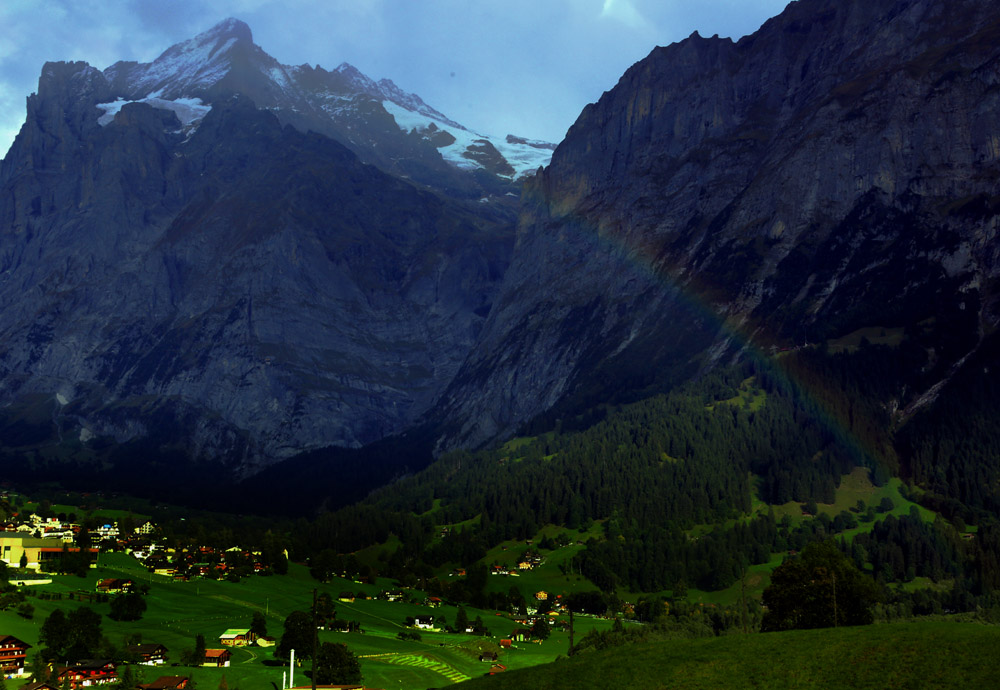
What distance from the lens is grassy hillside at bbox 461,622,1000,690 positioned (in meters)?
66.4

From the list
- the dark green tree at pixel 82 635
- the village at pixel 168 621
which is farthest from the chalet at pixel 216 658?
the dark green tree at pixel 82 635

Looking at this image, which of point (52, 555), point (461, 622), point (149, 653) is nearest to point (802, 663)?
point (149, 653)

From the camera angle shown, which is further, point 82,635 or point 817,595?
point 82,635

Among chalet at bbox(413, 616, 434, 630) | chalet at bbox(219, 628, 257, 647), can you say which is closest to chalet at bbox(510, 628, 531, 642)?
chalet at bbox(413, 616, 434, 630)

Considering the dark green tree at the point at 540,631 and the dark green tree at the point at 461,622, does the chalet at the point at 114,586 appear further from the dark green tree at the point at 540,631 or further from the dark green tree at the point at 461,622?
the dark green tree at the point at 540,631

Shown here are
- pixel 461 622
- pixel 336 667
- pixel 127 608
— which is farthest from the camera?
pixel 461 622

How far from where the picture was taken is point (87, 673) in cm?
10262

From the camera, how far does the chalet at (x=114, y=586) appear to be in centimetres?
15262

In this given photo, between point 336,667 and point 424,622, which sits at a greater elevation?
point 336,667

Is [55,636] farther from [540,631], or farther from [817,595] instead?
[817,595]

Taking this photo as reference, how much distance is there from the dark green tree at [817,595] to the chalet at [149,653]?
242ft

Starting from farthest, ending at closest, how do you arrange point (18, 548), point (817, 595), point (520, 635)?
Answer: point (18, 548) → point (520, 635) → point (817, 595)

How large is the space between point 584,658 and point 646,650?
19.2ft

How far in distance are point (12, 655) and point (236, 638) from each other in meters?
31.1
